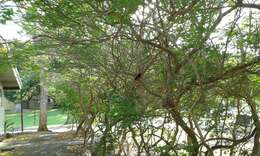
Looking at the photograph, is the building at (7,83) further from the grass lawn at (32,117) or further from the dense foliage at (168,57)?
the grass lawn at (32,117)

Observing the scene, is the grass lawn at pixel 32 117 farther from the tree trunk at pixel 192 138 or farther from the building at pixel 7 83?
the tree trunk at pixel 192 138

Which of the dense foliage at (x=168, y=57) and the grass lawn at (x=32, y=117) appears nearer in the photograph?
the dense foliage at (x=168, y=57)

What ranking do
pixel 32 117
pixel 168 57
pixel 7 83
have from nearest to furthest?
1. pixel 168 57
2. pixel 7 83
3. pixel 32 117

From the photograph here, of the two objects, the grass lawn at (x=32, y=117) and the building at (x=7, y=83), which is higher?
the building at (x=7, y=83)

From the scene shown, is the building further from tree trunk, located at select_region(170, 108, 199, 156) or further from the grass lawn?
the grass lawn

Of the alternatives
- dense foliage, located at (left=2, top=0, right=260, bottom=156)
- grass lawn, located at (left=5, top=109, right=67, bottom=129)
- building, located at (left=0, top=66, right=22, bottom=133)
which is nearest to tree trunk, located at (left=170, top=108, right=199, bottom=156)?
dense foliage, located at (left=2, top=0, right=260, bottom=156)

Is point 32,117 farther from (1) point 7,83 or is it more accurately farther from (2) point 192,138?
(2) point 192,138

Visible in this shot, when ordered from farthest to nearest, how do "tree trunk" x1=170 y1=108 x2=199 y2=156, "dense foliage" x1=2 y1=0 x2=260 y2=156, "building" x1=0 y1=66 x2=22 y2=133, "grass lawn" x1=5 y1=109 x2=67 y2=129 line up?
"grass lawn" x1=5 y1=109 x2=67 y2=129, "building" x1=0 y1=66 x2=22 y2=133, "tree trunk" x1=170 y1=108 x2=199 y2=156, "dense foliage" x1=2 y1=0 x2=260 y2=156

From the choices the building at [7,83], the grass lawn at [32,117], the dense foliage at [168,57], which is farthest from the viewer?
the grass lawn at [32,117]

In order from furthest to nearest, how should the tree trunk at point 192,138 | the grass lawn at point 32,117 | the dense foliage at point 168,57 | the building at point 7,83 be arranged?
1. the grass lawn at point 32,117
2. the building at point 7,83
3. the tree trunk at point 192,138
4. the dense foliage at point 168,57

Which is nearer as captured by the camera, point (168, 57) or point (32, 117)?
point (168, 57)

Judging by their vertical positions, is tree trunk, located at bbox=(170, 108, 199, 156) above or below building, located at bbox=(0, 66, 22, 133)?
below

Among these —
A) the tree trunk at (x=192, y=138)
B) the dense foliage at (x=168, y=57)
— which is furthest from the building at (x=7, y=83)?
the tree trunk at (x=192, y=138)

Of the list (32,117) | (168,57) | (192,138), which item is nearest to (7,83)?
(192,138)
